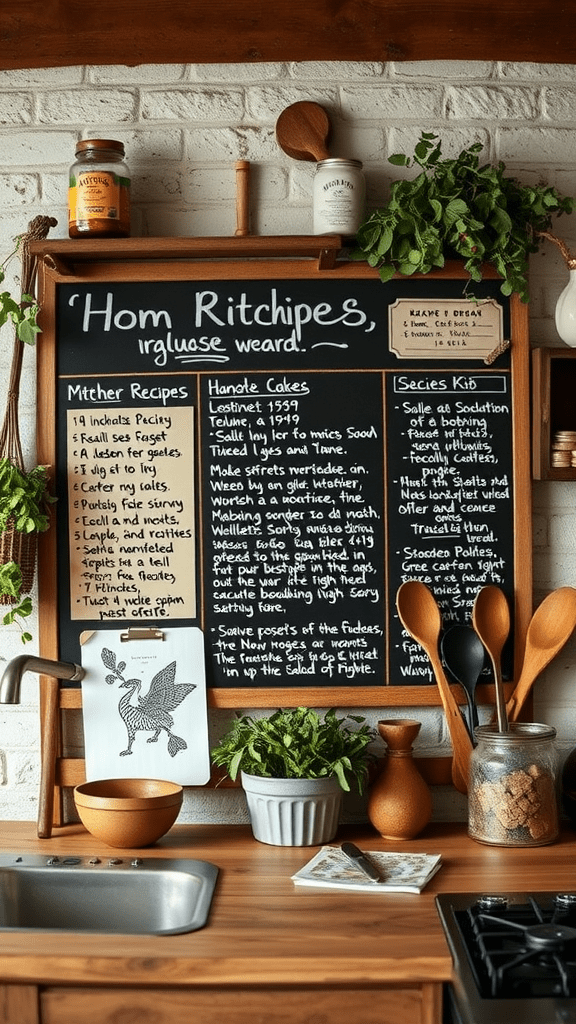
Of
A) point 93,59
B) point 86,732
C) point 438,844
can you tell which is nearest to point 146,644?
point 86,732

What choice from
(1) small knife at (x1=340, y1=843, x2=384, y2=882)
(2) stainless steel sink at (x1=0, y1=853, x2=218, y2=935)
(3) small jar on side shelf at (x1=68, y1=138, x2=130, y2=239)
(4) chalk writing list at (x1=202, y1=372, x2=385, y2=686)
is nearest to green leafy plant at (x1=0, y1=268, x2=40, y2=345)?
(3) small jar on side shelf at (x1=68, y1=138, x2=130, y2=239)

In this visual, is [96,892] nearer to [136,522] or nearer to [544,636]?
[136,522]

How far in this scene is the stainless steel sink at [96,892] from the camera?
1758mm

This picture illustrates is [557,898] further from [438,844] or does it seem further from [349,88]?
[349,88]

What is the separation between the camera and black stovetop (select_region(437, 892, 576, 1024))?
1241 mm

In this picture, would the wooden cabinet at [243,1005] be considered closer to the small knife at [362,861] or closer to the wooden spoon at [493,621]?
the small knife at [362,861]

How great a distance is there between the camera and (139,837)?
184 centimetres

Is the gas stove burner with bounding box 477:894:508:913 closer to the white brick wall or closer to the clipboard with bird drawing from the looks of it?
the white brick wall

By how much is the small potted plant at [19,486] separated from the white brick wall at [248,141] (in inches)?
2.1

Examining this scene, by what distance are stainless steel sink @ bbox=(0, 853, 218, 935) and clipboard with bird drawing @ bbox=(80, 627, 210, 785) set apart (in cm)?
24

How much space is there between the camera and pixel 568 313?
6.49ft

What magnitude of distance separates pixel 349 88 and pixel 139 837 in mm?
1533

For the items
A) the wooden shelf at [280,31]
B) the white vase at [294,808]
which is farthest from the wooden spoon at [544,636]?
the wooden shelf at [280,31]

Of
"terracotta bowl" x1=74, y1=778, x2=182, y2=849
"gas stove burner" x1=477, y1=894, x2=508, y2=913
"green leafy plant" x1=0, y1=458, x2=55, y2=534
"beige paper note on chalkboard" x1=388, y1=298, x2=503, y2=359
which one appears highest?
"beige paper note on chalkboard" x1=388, y1=298, x2=503, y2=359
